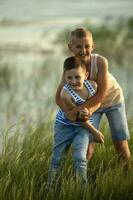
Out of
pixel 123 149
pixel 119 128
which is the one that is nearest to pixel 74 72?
pixel 119 128

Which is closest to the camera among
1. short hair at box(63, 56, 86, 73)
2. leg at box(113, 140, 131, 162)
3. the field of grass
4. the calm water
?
short hair at box(63, 56, 86, 73)

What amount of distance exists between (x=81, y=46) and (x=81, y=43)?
0.02 meters

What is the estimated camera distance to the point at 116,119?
421cm

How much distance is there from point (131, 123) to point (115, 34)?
810cm

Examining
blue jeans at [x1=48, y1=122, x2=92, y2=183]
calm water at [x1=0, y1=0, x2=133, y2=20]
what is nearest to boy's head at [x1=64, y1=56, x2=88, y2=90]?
blue jeans at [x1=48, y1=122, x2=92, y2=183]

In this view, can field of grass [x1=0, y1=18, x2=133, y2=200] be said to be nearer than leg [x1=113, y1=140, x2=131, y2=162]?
Yes

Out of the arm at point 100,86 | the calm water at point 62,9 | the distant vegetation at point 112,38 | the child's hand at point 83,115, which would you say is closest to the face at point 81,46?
the arm at point 100,86

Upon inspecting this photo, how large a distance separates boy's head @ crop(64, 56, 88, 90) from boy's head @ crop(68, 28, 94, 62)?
41 mm

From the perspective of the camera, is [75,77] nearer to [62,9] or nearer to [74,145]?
[74,145]

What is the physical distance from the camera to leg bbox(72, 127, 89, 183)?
3.92m

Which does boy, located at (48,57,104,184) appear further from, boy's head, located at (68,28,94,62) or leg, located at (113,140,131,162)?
leg, located at (113,140,131,162)

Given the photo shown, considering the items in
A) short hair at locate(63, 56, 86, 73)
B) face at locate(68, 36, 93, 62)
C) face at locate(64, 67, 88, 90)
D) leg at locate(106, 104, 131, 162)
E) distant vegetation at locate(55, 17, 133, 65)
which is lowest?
leg at locate(106, 104, 131, 162)

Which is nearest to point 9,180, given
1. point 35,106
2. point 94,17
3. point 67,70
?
point 67,70

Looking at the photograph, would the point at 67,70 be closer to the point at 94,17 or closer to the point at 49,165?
the point at 49,165
